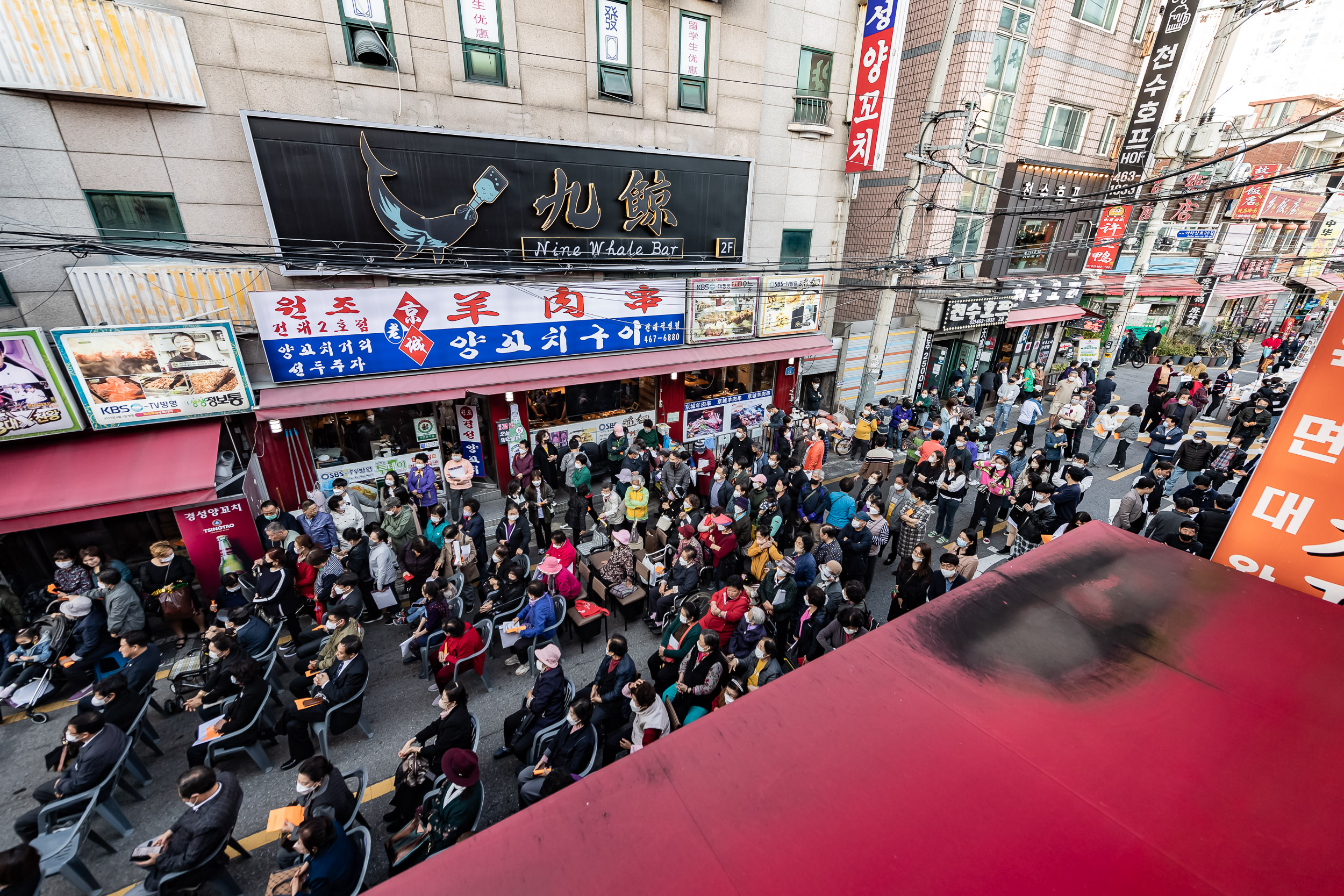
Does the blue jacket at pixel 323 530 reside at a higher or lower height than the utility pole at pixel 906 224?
lower

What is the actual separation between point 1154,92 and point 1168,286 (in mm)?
15406

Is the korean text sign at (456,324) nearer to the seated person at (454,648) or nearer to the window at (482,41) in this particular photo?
the window at (482,41)

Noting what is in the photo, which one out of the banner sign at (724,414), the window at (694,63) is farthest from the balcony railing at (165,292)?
the banner sign at (724,414)

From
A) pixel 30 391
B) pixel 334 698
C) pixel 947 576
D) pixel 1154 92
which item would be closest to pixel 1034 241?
pixel 1154 92

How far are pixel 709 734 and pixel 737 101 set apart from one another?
14377 mm

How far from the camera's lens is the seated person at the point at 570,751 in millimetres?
5281

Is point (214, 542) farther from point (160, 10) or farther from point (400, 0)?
point (400, 0)

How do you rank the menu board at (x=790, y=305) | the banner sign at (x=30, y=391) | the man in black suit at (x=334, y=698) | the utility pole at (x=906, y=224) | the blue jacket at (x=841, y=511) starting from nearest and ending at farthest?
the man in black suit at (x=334, y=698), the banner sign at (x=30, y=391), the blue jacket at (x=841, y=511), the utility pole at (x=906, y=224), the menu board at (x=790, y=305)

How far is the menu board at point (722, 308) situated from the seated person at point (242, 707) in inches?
433

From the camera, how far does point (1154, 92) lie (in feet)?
52.5

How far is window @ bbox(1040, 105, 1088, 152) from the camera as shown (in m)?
18.6

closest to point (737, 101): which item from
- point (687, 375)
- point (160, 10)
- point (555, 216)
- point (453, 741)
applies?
point (555, 216)

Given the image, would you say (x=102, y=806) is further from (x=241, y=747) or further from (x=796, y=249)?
(x=796, y=249)

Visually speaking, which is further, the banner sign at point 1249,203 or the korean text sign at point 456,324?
the banner sign at point 1249,203
